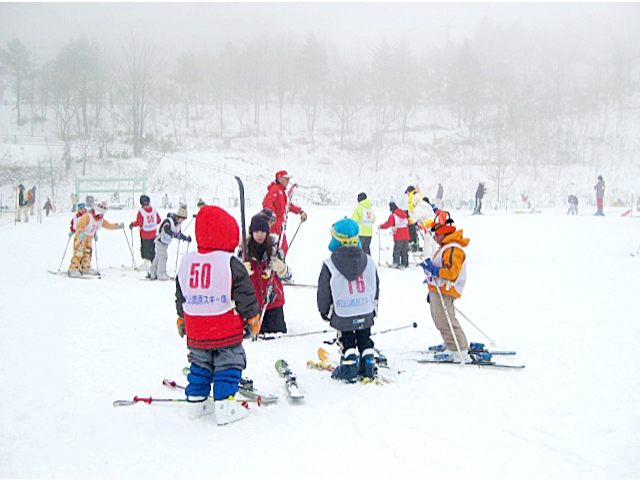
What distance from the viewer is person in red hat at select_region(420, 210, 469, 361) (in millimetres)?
5320

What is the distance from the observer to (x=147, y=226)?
11.5 metres

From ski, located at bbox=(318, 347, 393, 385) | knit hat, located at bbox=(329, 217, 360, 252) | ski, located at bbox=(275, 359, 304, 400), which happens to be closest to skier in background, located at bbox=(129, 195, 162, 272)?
ski, located at bbox=(318, 347, 393, 385)

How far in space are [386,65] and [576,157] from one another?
23937 mm

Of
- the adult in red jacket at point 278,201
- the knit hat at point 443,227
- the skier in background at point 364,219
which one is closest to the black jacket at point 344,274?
the knit hat at point 443,227

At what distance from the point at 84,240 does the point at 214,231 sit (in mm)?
8286

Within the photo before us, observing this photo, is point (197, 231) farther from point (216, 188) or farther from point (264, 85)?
point (264, 85)

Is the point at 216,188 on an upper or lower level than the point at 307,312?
upper

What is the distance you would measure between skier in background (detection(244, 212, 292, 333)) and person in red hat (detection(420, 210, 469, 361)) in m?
1.60

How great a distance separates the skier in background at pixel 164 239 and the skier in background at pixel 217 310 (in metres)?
6.85

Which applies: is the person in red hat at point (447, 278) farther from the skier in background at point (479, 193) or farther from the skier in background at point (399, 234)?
the skier in background at point (479, 193)

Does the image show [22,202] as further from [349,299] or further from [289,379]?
[349,299]

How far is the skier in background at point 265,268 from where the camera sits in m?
5.62

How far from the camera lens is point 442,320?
5.50 metres

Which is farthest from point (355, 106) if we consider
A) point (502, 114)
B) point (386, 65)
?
point (502, 114)
